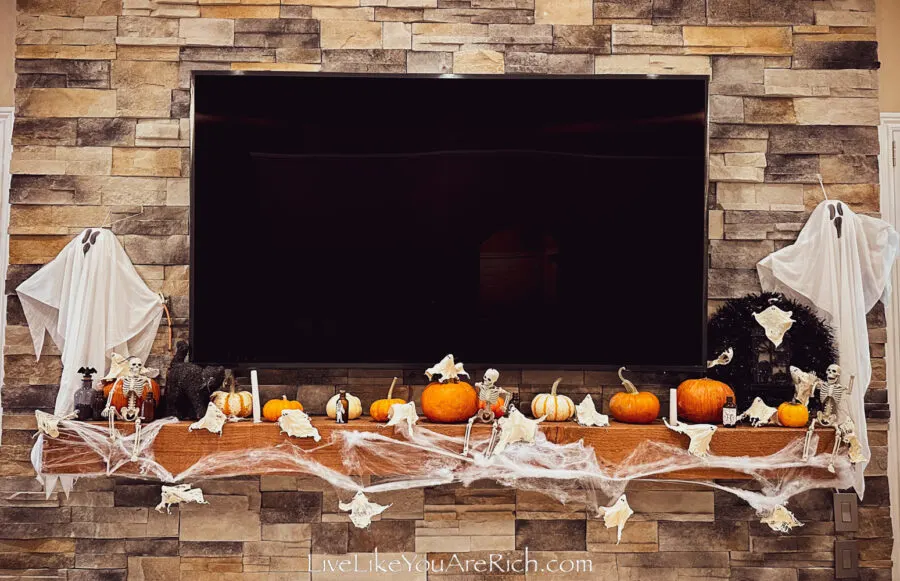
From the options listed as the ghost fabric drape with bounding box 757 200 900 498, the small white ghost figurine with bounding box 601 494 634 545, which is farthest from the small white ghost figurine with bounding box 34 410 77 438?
the ghost fabric drape with bounding box 757 200 900 498

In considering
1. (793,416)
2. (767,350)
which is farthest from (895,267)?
(793,416)

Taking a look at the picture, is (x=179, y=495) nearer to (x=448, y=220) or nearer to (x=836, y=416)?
(x=448, y=220)

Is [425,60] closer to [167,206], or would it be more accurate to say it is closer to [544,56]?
[544,56]

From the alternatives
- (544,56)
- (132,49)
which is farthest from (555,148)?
(132,49)

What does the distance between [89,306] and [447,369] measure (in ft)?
3.97

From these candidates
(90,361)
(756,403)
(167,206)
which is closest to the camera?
(756,403)

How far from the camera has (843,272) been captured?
232cm

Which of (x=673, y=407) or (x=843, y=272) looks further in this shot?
(x=843, y=272)

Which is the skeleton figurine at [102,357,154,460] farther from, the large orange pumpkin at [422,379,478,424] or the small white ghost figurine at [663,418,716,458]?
the small white ghost figurine at [663,418,716,458]

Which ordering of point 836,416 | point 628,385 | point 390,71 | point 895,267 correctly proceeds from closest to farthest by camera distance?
point 836,416 → point 628,385 → point 390,71 → point 895,267

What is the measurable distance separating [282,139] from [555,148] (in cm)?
92

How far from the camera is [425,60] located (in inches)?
98.1

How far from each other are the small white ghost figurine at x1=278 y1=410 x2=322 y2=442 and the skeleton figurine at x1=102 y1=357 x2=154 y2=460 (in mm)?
443

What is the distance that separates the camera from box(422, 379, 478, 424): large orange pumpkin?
2145 millimetres
